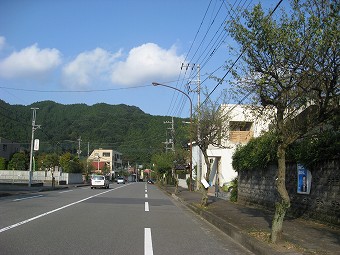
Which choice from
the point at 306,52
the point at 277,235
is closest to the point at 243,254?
the point at 277,235

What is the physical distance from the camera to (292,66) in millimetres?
8867

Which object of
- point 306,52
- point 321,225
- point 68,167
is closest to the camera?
point 306,52

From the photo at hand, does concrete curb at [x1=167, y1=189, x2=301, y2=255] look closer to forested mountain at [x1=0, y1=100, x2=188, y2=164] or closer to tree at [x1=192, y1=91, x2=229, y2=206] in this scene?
tree at [x1=192, y1=91, x2=229, y2=206]

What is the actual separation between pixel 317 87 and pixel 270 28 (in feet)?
5.21

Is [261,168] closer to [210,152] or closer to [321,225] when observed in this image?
[321,225]

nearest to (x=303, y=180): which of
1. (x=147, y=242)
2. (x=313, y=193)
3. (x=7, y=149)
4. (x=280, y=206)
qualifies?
(x=313, y=193)

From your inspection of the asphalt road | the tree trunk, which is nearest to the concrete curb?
the asphalt road

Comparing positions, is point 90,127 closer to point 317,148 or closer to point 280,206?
point 317,148

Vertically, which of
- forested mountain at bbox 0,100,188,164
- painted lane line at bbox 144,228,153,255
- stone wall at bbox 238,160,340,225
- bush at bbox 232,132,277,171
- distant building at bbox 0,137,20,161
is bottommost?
painted lane line at bbox 144,228,153,255

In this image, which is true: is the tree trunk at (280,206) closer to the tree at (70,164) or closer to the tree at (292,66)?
the tree at (292,66)

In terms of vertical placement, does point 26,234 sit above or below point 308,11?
below

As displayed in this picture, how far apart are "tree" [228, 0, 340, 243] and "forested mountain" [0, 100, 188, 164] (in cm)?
4082

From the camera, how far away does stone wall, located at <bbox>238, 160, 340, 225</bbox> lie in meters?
12.0

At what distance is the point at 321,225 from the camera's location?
12469 mm
